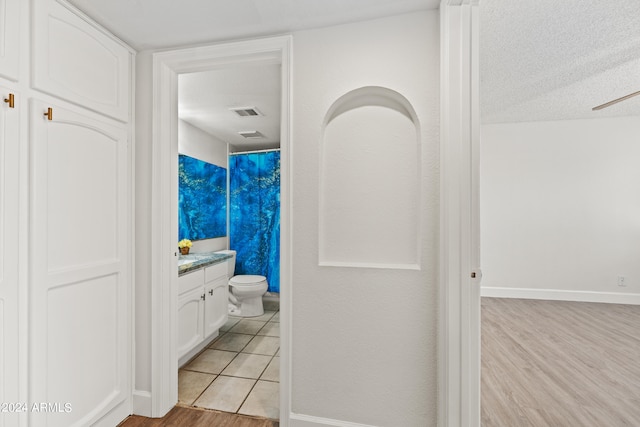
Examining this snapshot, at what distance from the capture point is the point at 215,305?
2.91m

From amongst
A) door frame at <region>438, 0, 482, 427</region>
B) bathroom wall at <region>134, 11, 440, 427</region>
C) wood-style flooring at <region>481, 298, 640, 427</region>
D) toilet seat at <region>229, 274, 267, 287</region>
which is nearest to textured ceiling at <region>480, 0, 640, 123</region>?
door frame at <region>438, 0, 482, 427</region>

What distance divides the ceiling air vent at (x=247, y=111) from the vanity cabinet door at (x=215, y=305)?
167cm

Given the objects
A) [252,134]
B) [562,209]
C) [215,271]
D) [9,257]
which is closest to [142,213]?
[9,257]

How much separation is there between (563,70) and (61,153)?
12.8ft

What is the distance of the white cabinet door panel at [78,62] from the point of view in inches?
54.0

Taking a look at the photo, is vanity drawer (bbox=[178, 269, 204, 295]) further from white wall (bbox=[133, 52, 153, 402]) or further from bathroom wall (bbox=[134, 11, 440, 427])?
bathroom wall (bbox=[134, 11, 440, 427])

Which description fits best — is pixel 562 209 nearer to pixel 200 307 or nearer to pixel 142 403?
pixel 200 307

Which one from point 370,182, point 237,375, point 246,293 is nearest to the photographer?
point 370,182

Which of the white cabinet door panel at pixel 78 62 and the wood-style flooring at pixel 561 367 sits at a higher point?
the white cabinet door panel at pixel 78 62

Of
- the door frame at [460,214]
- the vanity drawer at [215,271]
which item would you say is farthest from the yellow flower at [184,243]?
the door frame at [460,214]

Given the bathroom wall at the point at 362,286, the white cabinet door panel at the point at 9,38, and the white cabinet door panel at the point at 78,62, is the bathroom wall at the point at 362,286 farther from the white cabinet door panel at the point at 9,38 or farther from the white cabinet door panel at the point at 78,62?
the white cabinet door panel at the point at 9,38

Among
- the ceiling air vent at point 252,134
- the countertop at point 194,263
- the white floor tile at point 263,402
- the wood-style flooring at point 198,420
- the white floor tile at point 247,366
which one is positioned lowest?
the white floor tile at point 247,366

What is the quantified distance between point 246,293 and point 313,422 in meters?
2.05

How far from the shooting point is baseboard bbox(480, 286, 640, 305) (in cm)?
414
